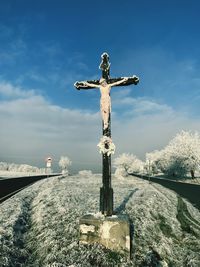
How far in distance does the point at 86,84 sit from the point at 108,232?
16.0 feet

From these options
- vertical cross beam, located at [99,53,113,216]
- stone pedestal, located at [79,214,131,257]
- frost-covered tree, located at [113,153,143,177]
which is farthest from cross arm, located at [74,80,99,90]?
frost-covered tree, located at [113,153,143,177]

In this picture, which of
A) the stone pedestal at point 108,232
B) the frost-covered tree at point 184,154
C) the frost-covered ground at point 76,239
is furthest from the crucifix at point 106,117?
the frost-covered tree at point 184,154

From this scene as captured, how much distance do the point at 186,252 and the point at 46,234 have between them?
4.45 meters

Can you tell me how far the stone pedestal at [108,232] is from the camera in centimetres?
696

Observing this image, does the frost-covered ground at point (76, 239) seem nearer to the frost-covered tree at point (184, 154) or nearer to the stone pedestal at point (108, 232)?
the stone pedestal at point (108, 232)

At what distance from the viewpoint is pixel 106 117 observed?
8.23 m

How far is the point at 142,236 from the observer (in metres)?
8.23

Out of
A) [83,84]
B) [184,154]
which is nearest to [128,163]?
[184,154]

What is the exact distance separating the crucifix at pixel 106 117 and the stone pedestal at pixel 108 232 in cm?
49

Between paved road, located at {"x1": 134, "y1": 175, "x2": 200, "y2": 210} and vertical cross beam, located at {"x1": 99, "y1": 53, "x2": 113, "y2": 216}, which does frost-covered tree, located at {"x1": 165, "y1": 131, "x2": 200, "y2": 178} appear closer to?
paved road, located at {"x1": 134, "y1": 175, "x2": 200, "y2": 210}

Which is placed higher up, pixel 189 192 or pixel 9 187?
pixel 9 187

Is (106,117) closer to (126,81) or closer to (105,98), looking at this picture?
(105,98)

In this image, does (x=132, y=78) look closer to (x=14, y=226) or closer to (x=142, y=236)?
(x=142, y=236)

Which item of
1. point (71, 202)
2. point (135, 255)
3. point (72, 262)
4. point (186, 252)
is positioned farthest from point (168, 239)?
point (71, 202)
